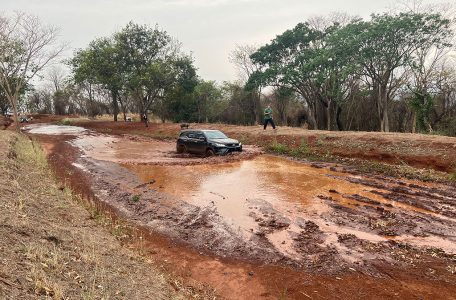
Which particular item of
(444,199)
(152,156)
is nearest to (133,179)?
(152,156)

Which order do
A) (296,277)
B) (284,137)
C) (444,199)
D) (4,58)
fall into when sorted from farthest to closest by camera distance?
(4,58), (284,137), (444,199), (296,277)

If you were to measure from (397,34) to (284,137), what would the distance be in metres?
10.9

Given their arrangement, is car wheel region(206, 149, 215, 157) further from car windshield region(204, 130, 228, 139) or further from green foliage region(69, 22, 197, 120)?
green foliage region(69, 22, 197, 120)

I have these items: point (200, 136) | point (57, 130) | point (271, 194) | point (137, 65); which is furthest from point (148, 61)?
point (271, 194)

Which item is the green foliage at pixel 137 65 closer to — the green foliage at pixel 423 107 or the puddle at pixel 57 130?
the puddle at pixel 57 130

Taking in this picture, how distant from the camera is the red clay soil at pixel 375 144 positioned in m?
Answer: 13.9

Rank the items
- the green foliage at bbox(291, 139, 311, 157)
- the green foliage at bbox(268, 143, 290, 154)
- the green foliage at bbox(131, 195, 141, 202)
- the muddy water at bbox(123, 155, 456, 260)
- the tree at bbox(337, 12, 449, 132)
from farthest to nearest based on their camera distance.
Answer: the tree at bbox(337, 12, 449, 132), the green foliage at bbox(268, 143, 290, 154), the green foliage at bbox(291, 139, 311, 157), the green foliage at bbox(131, 195, 141, 202), the muddy water at bbox(123, 155, 456, 260)

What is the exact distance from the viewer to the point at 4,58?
2759cm

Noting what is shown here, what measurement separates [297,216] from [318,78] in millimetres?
22003

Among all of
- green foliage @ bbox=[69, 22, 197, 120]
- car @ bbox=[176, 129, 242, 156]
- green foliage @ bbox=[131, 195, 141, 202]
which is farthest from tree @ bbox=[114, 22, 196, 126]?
green foliage @ bbox=[131, 195, 141, 202]

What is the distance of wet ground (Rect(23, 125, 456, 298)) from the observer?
560cm

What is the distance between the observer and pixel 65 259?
444 centimetres

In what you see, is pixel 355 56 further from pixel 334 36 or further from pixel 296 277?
pixel 296 277

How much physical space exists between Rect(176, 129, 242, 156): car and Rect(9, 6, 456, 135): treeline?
484 inches
